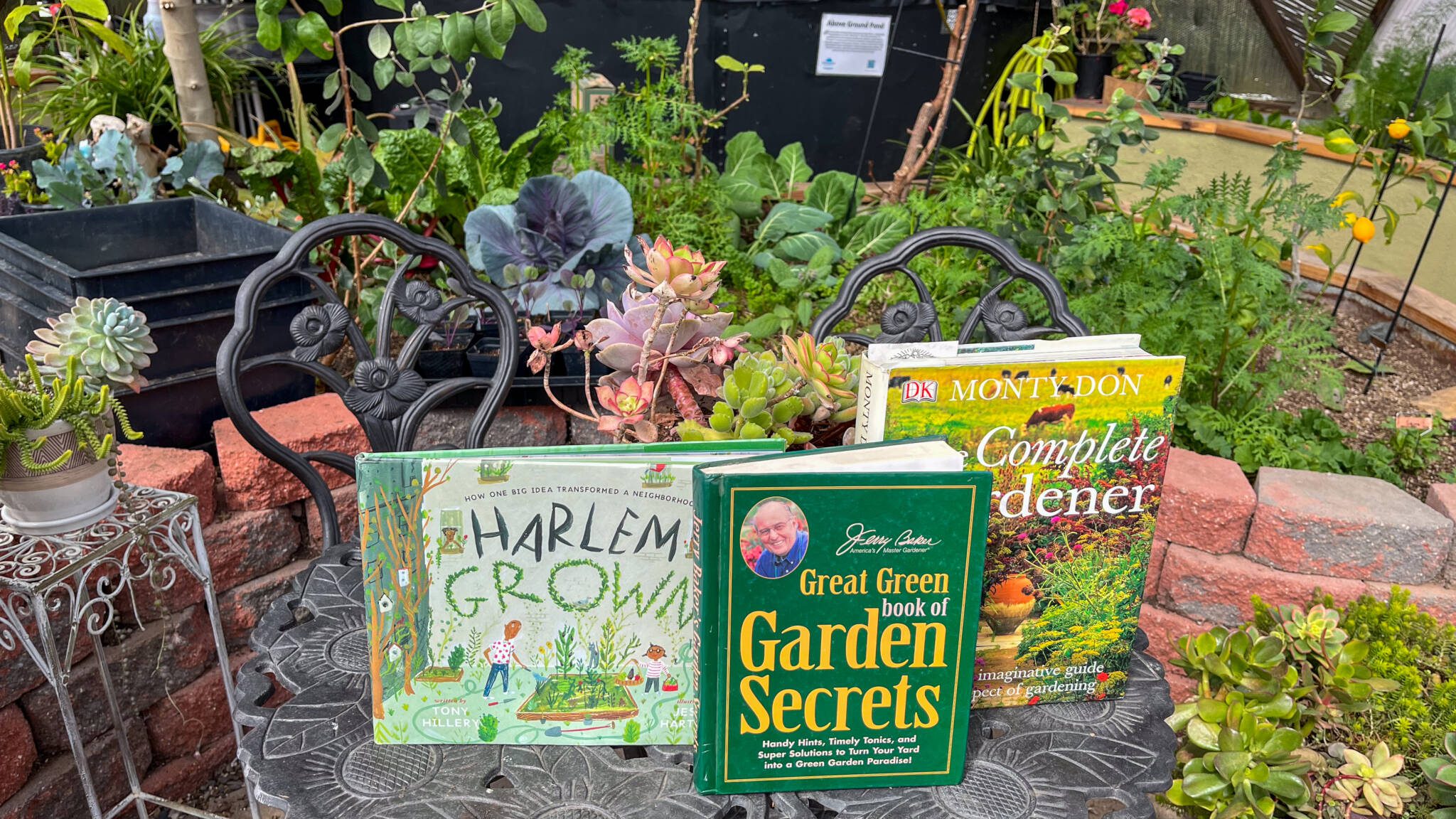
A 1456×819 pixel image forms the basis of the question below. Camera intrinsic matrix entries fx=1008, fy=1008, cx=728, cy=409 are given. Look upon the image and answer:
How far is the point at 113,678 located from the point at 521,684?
1.27m

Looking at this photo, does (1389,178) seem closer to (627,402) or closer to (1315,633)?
(1315,633)

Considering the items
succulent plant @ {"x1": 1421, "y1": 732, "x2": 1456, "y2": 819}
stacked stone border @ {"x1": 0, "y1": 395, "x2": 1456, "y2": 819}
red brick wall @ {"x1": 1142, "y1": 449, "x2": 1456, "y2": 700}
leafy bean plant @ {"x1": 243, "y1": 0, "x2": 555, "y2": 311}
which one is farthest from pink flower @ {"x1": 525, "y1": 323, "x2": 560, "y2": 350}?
red brick wall @ {"x1": 1142, "y1": 449, "x2": 1456, "y2": 700}

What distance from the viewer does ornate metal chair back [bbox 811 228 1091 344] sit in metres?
1.51

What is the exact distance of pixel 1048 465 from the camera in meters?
0.95

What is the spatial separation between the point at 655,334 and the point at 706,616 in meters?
0.35

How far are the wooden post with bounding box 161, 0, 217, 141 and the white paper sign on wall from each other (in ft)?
7.30

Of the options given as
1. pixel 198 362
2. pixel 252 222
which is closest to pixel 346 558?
pixel 198 362

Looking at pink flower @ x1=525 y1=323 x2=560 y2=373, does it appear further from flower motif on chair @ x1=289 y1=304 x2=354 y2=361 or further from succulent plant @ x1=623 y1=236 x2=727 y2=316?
flower motif on chair @ x1=289 y1=304 x2=354 y2=361

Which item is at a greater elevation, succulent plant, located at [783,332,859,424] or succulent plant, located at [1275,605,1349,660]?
succulent plant, located at [783,332,859,424]

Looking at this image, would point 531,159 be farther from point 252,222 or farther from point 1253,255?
point 1253,255

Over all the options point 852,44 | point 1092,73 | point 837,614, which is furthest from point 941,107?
point 837,614

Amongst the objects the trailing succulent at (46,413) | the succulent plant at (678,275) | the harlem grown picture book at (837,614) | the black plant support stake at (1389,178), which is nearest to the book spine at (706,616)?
the harlem grown picture book at (837,614)

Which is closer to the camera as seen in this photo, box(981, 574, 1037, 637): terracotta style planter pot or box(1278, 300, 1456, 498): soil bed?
box(981, 574, 1037, 637): terracotta style planter pot

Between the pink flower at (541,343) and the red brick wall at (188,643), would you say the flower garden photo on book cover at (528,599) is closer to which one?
the pink flower at (541,343)
